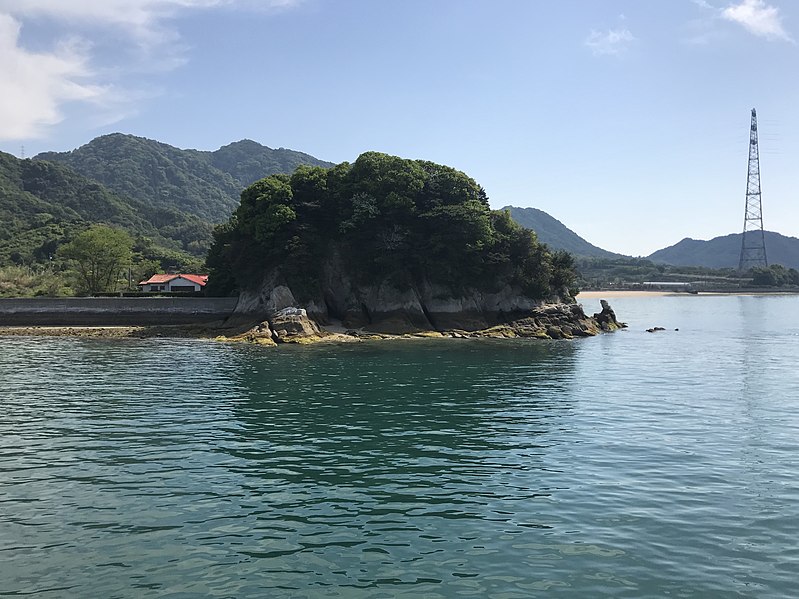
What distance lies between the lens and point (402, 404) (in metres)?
28.6

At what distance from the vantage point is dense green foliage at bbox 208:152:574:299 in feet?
235

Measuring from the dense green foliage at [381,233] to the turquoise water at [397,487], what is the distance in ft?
123

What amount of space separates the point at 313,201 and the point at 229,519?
64.7 metres

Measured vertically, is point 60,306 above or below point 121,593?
above

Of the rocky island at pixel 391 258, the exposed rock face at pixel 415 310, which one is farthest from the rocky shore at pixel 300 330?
the rocky island at pixel 391 258

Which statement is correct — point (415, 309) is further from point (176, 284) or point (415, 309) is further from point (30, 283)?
point (30, 283)

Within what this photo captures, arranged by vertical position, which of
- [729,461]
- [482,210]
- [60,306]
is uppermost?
[482,210]

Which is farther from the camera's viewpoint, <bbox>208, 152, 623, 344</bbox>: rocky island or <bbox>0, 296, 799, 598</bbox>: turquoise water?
<bbox>208, 152, 623, 344</bbox>: rocky island

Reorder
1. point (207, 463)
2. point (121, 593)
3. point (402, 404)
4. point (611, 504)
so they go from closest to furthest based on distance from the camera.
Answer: point (121, 593)
point (611, 504)
point (207, 463)
point (402, 404)

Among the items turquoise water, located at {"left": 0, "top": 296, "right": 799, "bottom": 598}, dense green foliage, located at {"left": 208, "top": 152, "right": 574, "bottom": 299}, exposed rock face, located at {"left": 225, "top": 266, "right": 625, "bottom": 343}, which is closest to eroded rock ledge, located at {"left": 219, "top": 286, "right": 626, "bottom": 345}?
exposed rock face, located at {"left": 225, "top": 266, "right": 625, "bottom": 343}

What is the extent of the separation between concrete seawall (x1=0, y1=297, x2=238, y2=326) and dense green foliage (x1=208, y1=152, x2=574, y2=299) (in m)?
7.32

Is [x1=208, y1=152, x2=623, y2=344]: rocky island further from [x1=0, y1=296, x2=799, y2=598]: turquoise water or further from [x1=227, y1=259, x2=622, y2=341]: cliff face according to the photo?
[x1=0, y1=296, x2=799, y2=598]: turquoise water

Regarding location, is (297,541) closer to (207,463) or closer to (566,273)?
(207,463)

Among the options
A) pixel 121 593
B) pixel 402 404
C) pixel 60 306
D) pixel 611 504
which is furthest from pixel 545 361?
pixel 60 306
